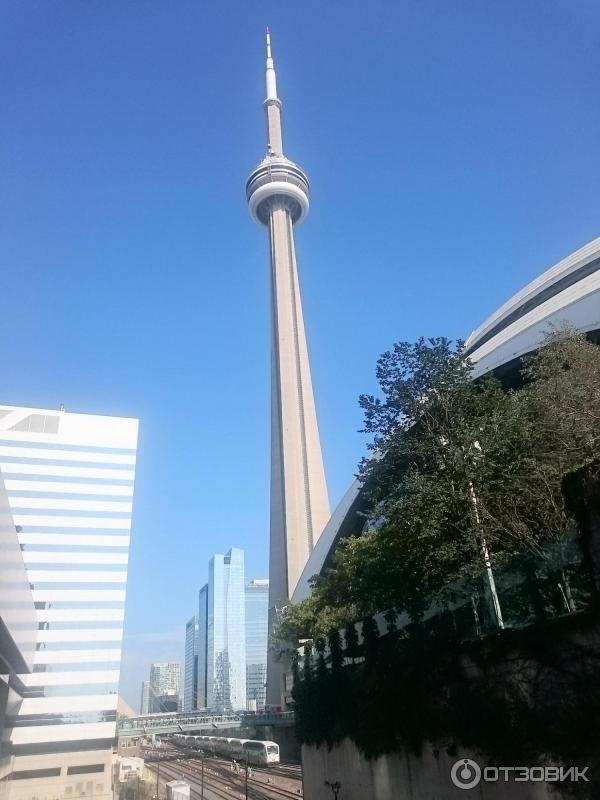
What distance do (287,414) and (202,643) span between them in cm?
10522

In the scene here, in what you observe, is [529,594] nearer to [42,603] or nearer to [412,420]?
[412,420]

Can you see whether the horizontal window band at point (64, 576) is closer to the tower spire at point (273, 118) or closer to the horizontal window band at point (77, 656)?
the horizontal window band at point (77, 656)

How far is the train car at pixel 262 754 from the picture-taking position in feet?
112

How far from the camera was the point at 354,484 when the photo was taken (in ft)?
134

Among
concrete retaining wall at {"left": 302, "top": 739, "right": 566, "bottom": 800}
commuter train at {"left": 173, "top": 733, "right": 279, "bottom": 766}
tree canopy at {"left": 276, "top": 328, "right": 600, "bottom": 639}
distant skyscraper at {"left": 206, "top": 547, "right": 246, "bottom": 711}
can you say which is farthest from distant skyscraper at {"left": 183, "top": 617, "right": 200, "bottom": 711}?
tree canopy at {"left": 276, "top": 328, "right": 600, "bottom": 639}

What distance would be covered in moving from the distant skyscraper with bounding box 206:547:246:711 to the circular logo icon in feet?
375

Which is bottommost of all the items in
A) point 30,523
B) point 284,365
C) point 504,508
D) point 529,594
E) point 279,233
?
point 529,594

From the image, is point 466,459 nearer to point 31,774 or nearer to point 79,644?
point 79,644

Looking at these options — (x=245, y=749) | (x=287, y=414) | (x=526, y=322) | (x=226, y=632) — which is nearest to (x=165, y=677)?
(x=226, y=632)

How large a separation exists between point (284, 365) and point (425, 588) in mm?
47355

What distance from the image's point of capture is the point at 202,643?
142875mm

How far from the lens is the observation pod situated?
6831 centimetres

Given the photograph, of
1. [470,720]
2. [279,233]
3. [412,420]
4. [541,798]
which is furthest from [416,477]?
[279,233]

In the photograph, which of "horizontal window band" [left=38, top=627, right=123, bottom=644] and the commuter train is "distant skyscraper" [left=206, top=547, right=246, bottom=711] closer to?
the commuter train
